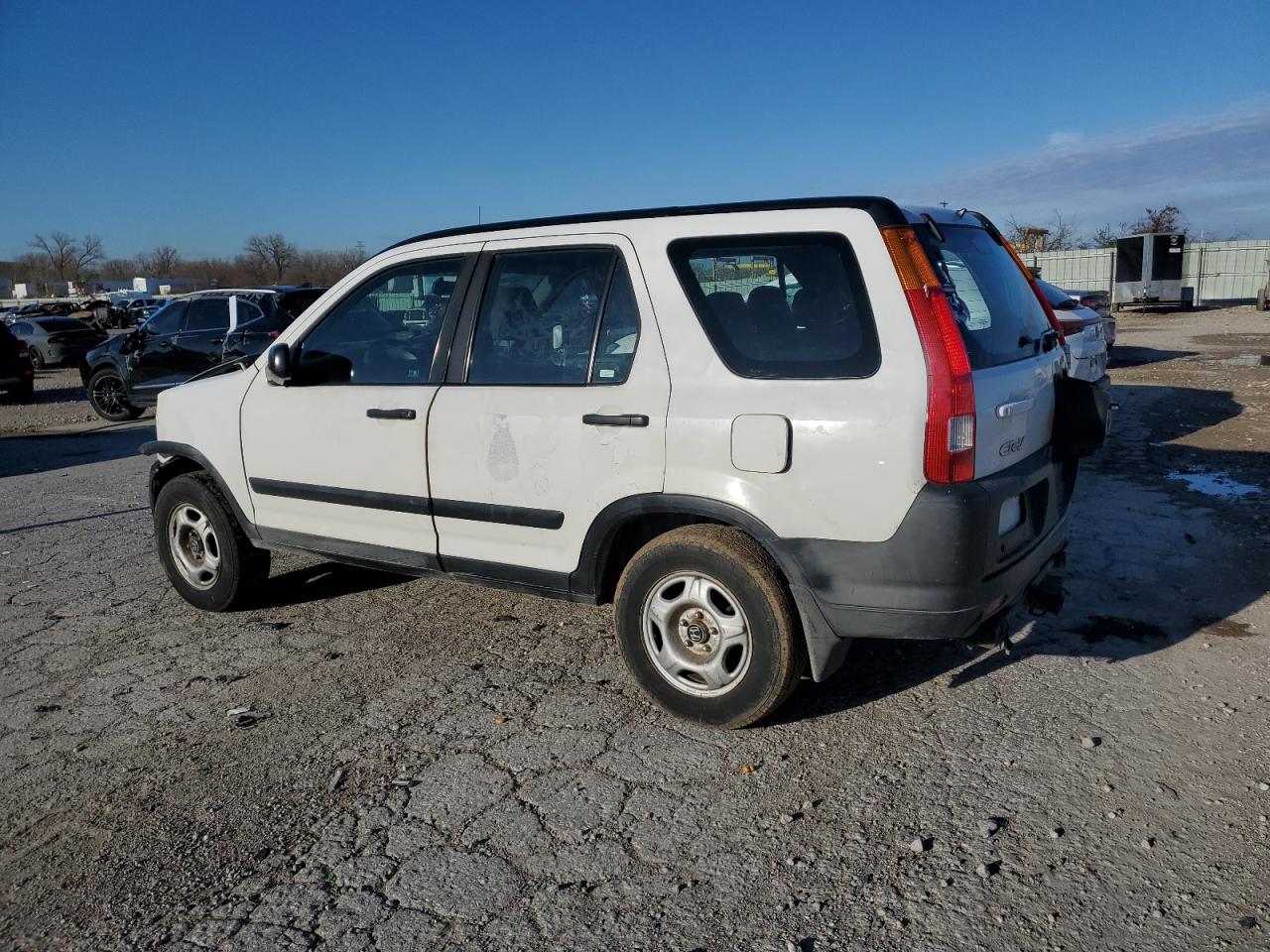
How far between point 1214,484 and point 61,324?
88.7ft

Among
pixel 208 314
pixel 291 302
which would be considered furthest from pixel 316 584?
pixel 208 314

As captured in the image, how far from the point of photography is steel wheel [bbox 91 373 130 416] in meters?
14.5

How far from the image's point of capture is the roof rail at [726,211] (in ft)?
10.9

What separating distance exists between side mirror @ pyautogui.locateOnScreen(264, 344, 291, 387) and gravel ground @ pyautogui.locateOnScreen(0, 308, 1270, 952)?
4.28 feet

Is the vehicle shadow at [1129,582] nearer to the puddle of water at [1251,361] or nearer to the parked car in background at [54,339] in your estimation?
the puddle of water at [1251,361]

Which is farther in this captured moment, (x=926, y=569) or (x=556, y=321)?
(x=556, y=321)

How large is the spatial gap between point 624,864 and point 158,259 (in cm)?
12948

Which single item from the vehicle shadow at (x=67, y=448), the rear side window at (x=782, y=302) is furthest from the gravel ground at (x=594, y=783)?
the vehicle shadow at (x=67, y=448)

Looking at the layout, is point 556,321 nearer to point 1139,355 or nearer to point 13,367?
point 1139,355

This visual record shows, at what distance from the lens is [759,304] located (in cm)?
354

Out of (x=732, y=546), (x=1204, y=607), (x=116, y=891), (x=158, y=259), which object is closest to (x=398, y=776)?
(x=116, y=891)

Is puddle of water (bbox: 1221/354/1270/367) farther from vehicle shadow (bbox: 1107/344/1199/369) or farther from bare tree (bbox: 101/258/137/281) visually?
bare tree (bbox: 101/258/137/281)

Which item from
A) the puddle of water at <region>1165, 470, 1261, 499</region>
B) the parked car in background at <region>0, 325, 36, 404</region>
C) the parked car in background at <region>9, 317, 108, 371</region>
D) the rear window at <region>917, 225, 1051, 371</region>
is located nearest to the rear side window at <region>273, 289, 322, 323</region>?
the parked car in background at <region>0, 325, 36, 404</region>

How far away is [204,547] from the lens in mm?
5246
